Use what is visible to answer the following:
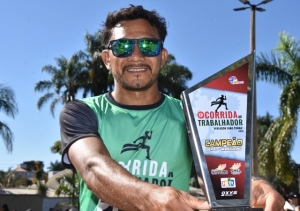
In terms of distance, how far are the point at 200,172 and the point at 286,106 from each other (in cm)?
1373

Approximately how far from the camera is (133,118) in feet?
8.47

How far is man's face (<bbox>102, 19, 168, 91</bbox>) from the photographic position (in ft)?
8.02

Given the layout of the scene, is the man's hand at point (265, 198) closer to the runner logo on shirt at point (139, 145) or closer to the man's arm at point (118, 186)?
the man's arm at point (118, 186)

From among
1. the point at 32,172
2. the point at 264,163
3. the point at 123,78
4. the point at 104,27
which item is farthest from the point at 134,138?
the point at 32,172

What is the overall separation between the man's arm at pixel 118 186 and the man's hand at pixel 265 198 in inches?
9.5

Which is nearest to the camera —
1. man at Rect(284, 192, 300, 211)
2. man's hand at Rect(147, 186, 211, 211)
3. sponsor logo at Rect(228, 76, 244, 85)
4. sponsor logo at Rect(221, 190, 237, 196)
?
man's hand at Rect(147, 186, 211, 211)

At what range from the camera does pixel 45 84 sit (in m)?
28.2

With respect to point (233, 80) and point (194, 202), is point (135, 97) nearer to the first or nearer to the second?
point (233, 80)

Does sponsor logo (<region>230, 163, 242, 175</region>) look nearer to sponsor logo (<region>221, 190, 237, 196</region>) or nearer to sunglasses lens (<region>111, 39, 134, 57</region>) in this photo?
sponsor logo (<region>221, 190, 237, 196</region>)

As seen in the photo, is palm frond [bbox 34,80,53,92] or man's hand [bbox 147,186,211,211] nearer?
man's hand [bbox 147,186,211,211]

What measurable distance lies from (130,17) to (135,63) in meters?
0.29

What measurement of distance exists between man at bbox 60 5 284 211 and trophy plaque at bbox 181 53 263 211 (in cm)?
47

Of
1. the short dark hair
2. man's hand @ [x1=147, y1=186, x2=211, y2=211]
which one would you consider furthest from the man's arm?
the short dark hair

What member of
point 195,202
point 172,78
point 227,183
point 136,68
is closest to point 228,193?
point 227,183
